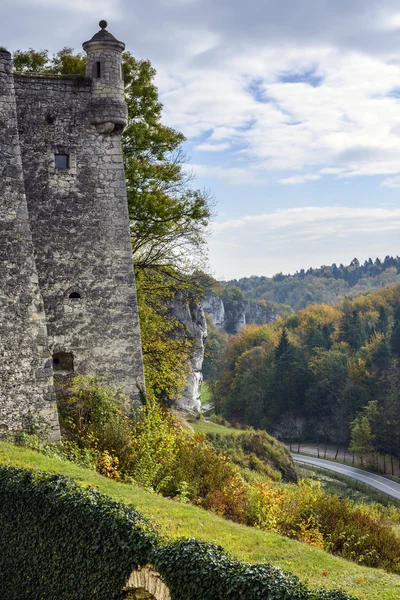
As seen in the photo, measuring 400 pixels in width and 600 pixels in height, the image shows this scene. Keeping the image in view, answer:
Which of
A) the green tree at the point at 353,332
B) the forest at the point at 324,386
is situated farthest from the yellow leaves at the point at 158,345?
the green tree at the point at 353,332

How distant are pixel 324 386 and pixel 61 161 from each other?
82.3 meters

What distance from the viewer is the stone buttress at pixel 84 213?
1845 cm

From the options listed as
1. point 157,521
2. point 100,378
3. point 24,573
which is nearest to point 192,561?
point 157,521

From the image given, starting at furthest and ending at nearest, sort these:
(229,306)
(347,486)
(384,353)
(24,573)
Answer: (229,306) → (384,353) → (347,486) → (24,573)

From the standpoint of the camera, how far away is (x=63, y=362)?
18.6m

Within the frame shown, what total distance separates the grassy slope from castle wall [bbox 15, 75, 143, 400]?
4.72 metres

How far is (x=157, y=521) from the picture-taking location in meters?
10.7

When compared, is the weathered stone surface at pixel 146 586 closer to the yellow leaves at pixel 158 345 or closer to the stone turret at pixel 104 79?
the yellow leaves at pixel 158 345

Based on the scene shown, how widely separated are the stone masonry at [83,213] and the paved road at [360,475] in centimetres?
4637

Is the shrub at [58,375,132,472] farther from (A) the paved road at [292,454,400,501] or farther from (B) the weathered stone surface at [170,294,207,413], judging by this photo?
(A) the paved road at [292,454,400,501]

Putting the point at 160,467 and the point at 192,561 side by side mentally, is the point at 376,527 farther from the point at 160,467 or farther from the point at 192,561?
the point at 192,561

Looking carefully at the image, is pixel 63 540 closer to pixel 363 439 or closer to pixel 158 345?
pixel 158 345

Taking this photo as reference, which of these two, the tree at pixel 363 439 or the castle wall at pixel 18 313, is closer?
the castle wall at pixel 18 313

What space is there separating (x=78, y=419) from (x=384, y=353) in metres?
84.4
